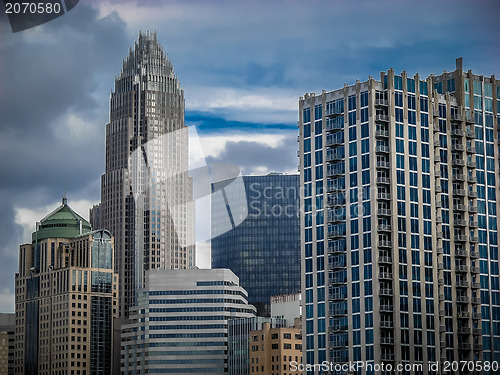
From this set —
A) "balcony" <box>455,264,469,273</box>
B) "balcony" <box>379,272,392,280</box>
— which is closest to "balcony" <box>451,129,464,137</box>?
"balcony" <box>455,264,469,273</box>

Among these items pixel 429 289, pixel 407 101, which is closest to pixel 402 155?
pixel 407 101

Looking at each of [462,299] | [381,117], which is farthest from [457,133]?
[462,299]

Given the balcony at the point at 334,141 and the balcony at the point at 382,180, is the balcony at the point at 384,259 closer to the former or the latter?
the balcony at the point at 382,180

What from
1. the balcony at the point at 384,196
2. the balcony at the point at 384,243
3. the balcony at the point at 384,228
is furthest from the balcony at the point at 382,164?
the balcony at the point at 384,243

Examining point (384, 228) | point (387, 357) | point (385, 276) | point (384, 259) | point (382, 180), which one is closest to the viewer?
point (387, 357)

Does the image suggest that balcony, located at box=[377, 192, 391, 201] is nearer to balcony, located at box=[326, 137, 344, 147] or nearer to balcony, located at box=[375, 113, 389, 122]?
balcony, located at box=[326, 137, 344, 147]

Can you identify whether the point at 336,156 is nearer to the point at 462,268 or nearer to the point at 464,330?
the point at 462,268

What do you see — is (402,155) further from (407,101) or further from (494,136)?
(494,136)

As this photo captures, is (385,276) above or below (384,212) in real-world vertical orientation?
below

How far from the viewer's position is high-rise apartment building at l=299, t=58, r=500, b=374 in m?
161

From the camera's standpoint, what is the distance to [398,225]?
163 m

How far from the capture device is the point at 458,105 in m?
177

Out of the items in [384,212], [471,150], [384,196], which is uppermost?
[471,150]

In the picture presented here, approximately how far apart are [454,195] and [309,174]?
2280cm
